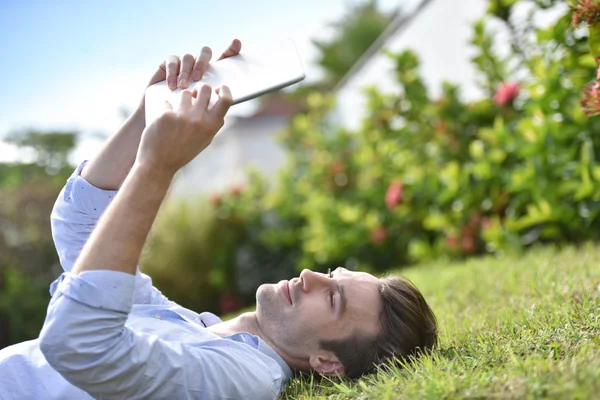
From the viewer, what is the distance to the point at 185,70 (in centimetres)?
221

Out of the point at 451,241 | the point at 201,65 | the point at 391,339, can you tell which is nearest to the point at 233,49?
the point at 201,65

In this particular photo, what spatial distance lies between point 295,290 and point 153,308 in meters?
0.51

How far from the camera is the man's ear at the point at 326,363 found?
2.42 m

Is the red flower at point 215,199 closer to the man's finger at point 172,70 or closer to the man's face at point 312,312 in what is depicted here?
the man's face at point 312,312

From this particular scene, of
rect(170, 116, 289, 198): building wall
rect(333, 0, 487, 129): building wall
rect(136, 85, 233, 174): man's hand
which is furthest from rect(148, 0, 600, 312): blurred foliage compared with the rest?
rect(170, 116, 289, 198): building wall

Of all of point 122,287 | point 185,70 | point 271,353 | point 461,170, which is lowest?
point 461,170

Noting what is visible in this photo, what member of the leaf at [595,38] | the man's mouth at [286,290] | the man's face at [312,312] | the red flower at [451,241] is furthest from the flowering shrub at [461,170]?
the man's mouth at [286,290]

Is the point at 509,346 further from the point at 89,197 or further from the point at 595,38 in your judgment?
the point at 89,197

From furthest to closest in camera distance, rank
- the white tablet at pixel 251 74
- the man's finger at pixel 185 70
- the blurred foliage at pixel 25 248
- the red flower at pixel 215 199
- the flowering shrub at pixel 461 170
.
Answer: the red flower at pixel 215 199, the blurred foliage at pixel 25 248, the flowering shrub at pixel 461 170, the man's finger at pixel 185 70, the white tablet at pixel 251 74

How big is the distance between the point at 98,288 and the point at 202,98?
561 millimetres

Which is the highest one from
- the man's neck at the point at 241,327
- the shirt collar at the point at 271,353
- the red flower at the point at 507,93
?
the red flower at the point at 507,93

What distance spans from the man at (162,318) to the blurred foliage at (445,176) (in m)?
1.49

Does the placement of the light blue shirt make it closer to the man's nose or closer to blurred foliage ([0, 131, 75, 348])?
the man's nose

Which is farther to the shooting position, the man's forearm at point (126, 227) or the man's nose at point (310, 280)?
the man's nose at point (310, 280)
